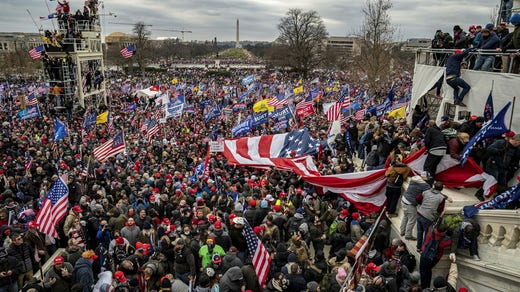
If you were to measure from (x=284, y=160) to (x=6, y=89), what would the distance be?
1277 inches

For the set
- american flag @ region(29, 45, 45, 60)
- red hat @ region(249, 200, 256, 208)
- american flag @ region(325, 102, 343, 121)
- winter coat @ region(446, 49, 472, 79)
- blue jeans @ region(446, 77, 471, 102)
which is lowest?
red hat @ region(249, 200, 256, 208)

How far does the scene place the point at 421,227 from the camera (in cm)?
693

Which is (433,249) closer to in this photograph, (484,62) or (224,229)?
(224,229)

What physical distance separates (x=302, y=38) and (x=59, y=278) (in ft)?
225

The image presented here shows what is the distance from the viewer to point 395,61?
56750 mm

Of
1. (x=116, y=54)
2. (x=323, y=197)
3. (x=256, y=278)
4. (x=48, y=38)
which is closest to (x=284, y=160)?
(x=323, y=197)

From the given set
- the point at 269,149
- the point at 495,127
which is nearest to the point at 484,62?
the point at 495,127

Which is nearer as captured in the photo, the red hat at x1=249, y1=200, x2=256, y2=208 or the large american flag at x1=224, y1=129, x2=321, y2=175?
the red hat at x1=249, y1=200, x2=256, y2=208

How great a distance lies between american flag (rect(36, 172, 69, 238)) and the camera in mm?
8664

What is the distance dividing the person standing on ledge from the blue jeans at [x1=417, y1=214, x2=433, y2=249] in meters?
5.52

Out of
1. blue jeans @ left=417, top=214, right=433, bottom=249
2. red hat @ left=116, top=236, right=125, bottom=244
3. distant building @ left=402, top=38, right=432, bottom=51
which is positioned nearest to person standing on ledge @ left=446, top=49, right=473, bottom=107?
blue jeans @ left=417, top=214, right=433, bottom=249

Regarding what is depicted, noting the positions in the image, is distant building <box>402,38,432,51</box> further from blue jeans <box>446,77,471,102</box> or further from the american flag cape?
the american flag cape

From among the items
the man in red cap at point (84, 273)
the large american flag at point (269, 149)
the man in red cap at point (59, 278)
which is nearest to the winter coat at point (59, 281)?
the man in red cap at point (59, 278)

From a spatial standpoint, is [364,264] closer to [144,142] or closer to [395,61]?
[144,142]
